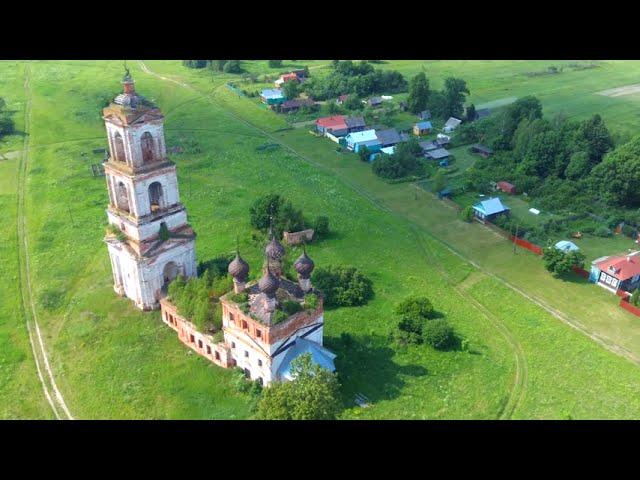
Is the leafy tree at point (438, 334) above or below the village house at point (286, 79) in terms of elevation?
below

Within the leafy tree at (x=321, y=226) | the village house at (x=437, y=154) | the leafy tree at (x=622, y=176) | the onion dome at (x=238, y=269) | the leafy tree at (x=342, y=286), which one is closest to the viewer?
the onion dome at (x=238, y=269)

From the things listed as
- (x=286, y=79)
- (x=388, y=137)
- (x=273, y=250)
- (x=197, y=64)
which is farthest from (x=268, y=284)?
(x=197, y=64)

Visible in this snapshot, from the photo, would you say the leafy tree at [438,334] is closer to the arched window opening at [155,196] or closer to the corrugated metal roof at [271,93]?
the arched window opening at [155,196]

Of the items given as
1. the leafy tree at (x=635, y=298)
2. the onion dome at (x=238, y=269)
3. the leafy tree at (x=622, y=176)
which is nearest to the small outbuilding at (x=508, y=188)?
the leafy tree at (x=622, y=176)

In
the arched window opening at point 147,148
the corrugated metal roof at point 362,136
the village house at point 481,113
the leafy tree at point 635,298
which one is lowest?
the leafy tree at point 635,298

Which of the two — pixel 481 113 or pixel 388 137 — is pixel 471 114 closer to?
pixel 481 113

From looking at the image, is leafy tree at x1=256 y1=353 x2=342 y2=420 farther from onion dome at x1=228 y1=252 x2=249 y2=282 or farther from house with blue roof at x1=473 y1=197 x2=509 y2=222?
house with blue roof at x1=473 y1=197 x2=509 y2=222
